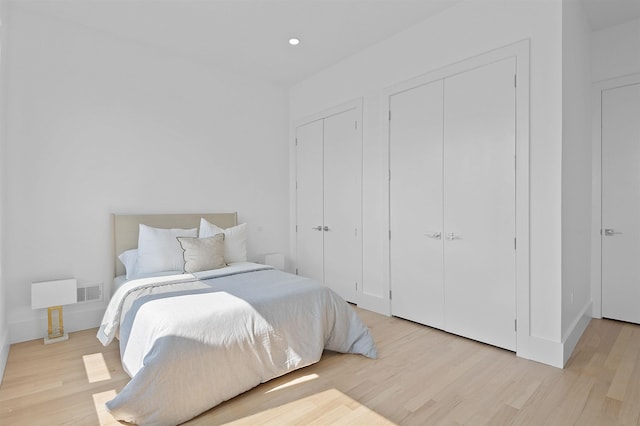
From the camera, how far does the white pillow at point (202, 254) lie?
317cm

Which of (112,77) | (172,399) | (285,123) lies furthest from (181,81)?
(172,399)

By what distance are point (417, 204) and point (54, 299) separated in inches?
134

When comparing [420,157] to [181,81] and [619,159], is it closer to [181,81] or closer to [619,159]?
[619,159]

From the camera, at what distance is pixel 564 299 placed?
2.52m

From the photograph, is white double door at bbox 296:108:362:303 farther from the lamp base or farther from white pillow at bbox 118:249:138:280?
the lamp base

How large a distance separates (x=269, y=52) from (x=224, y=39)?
53 cm

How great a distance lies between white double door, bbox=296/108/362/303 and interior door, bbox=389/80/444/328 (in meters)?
0.55

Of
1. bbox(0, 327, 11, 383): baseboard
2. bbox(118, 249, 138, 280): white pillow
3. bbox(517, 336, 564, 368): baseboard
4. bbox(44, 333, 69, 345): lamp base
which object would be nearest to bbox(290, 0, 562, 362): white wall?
bbox(517, 336, 564, 368): baseboard

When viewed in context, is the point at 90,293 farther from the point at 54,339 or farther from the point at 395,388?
the point at 395,388

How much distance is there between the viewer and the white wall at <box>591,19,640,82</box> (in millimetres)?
3279

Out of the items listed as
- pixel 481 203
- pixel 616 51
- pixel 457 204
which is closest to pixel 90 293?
pixel 457 204

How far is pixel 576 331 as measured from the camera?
280cm

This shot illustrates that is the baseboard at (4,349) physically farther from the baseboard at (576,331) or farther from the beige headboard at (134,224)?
the baseboard at (576,331)

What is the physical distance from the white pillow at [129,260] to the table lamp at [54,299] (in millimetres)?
438
